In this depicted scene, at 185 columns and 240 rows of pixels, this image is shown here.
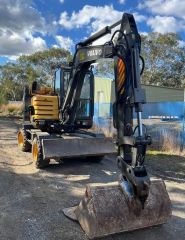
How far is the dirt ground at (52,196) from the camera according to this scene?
5.06 metres

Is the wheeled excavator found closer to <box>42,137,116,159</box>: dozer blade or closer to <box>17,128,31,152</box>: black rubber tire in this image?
<box>42,137,116,159</box>: dozer blade

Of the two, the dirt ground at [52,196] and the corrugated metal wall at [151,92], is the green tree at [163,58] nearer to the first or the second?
the corrugated metal wall at [151,92]

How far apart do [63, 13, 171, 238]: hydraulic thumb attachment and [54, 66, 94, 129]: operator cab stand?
4198 mm

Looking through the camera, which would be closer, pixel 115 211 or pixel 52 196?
pixel 115 211

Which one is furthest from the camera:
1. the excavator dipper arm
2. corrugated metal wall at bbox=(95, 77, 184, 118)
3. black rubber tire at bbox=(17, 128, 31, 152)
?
corrugated metal wall at bbox=(95, 77, 184, 118)

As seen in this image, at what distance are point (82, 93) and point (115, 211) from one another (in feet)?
18.2

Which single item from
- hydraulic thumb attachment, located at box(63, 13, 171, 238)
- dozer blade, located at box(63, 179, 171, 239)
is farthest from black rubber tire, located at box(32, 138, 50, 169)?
dozer blade, located at box(63, 179, 171, 239)

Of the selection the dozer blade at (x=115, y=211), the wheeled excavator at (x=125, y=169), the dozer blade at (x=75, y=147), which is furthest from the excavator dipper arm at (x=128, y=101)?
the dozer blade at (x=75, y=147)

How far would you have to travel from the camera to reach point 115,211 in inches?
195

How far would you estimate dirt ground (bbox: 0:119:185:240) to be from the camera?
506cm

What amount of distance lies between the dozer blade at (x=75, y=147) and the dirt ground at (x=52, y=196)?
1.54 ft

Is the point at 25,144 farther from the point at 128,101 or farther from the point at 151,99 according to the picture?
the point at 151,99

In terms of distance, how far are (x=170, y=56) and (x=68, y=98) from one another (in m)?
35.6

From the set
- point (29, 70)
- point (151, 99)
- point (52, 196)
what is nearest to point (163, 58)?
point (151, 99)
